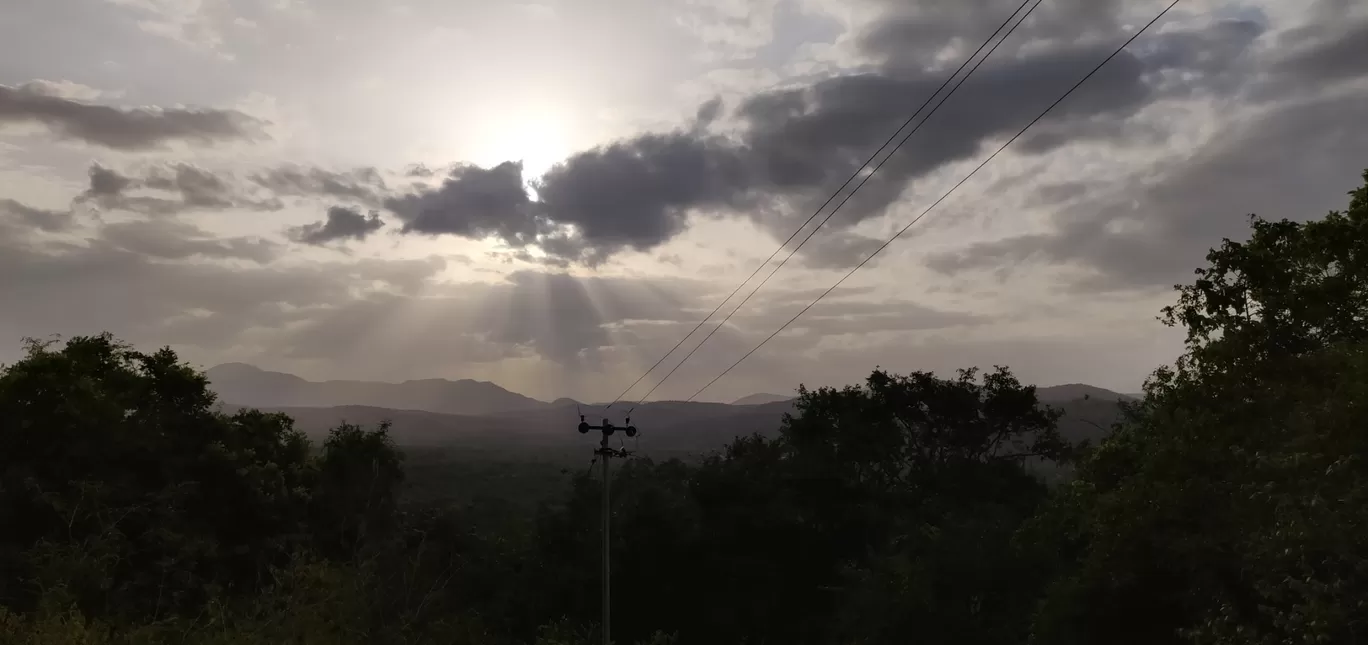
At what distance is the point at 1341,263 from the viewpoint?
19.5 m

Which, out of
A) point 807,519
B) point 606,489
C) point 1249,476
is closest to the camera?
point 1249,476

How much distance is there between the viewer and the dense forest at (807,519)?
18.7 m

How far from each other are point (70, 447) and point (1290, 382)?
38.3 metres

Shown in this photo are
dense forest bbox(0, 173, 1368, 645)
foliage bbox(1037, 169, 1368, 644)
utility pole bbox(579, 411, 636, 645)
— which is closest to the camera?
foliage bbox(1037, 169, 1368, 644)

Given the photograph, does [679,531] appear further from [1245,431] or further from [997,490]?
[1245,431]

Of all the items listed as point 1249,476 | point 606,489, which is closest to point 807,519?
point 606,489

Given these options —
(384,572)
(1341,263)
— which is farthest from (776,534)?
(1341,263)

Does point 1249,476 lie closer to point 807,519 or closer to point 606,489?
point 606,489

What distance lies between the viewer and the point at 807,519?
47.5 meters

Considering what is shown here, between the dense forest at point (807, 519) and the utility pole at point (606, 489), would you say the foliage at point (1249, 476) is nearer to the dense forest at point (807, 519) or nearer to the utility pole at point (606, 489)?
the dense forest at point (807, 519)

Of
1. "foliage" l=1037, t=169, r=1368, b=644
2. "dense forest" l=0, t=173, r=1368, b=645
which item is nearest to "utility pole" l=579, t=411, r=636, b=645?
"dense forest" l=0, t=173, r=1368, b=645

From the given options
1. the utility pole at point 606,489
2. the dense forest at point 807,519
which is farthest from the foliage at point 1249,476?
the utility pole at point 606,489

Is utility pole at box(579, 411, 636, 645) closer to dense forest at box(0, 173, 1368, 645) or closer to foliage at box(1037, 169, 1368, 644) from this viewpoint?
dense forest at box(0, 173, 1368, 645)

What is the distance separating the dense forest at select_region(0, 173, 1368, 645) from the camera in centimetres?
1866
